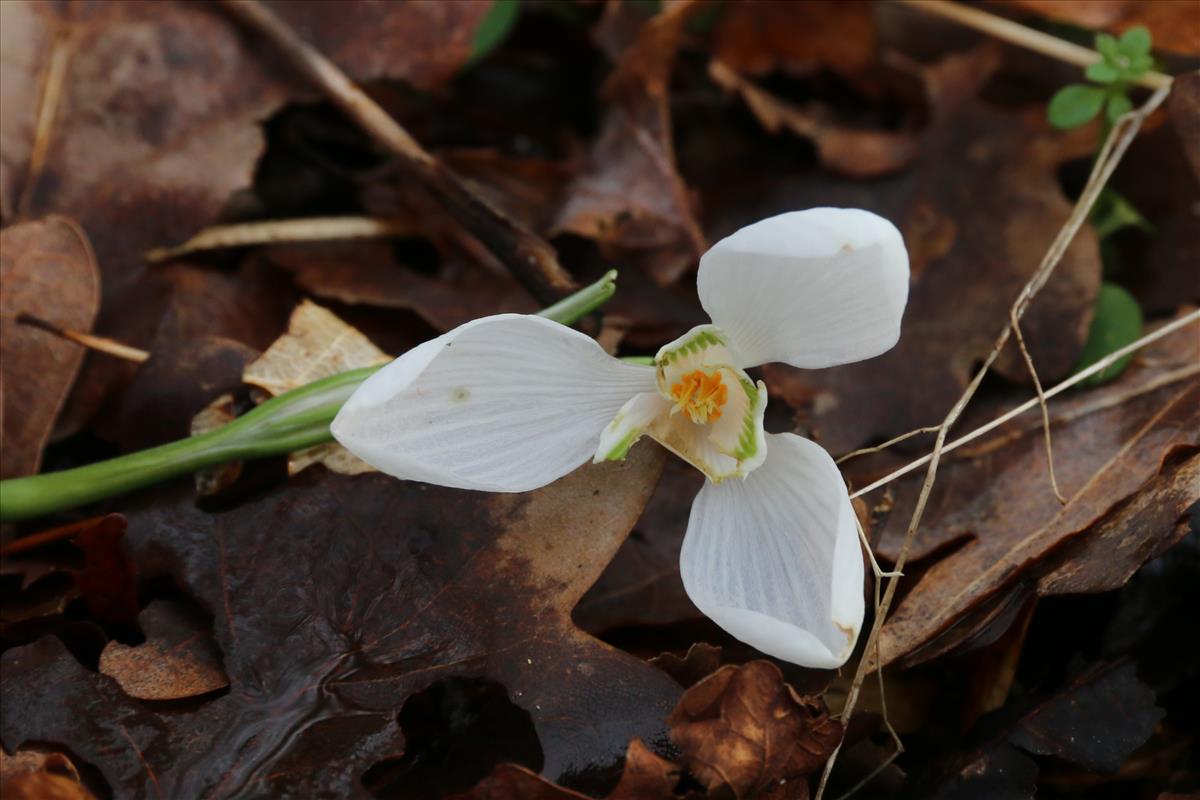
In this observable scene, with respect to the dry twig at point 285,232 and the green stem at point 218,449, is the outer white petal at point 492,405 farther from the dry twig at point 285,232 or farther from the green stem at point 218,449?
the dry twig at point 285,232

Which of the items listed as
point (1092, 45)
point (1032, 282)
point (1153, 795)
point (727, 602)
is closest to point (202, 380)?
point (727, 602)

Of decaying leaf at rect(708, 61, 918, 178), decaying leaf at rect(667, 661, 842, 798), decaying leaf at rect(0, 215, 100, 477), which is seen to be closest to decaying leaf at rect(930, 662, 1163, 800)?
decaying leaf at rect(667, 661, 842, 798)

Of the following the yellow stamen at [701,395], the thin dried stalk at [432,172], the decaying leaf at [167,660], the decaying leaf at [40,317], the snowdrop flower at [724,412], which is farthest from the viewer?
the thin dried stalk at [432,172]

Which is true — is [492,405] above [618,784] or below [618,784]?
above

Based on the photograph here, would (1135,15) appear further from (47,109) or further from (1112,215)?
(47,109)

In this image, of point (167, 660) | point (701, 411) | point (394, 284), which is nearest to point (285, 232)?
point (394, 284)

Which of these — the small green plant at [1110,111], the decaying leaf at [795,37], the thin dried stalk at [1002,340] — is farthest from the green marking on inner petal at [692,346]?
the decaying leaf at [795,37]
